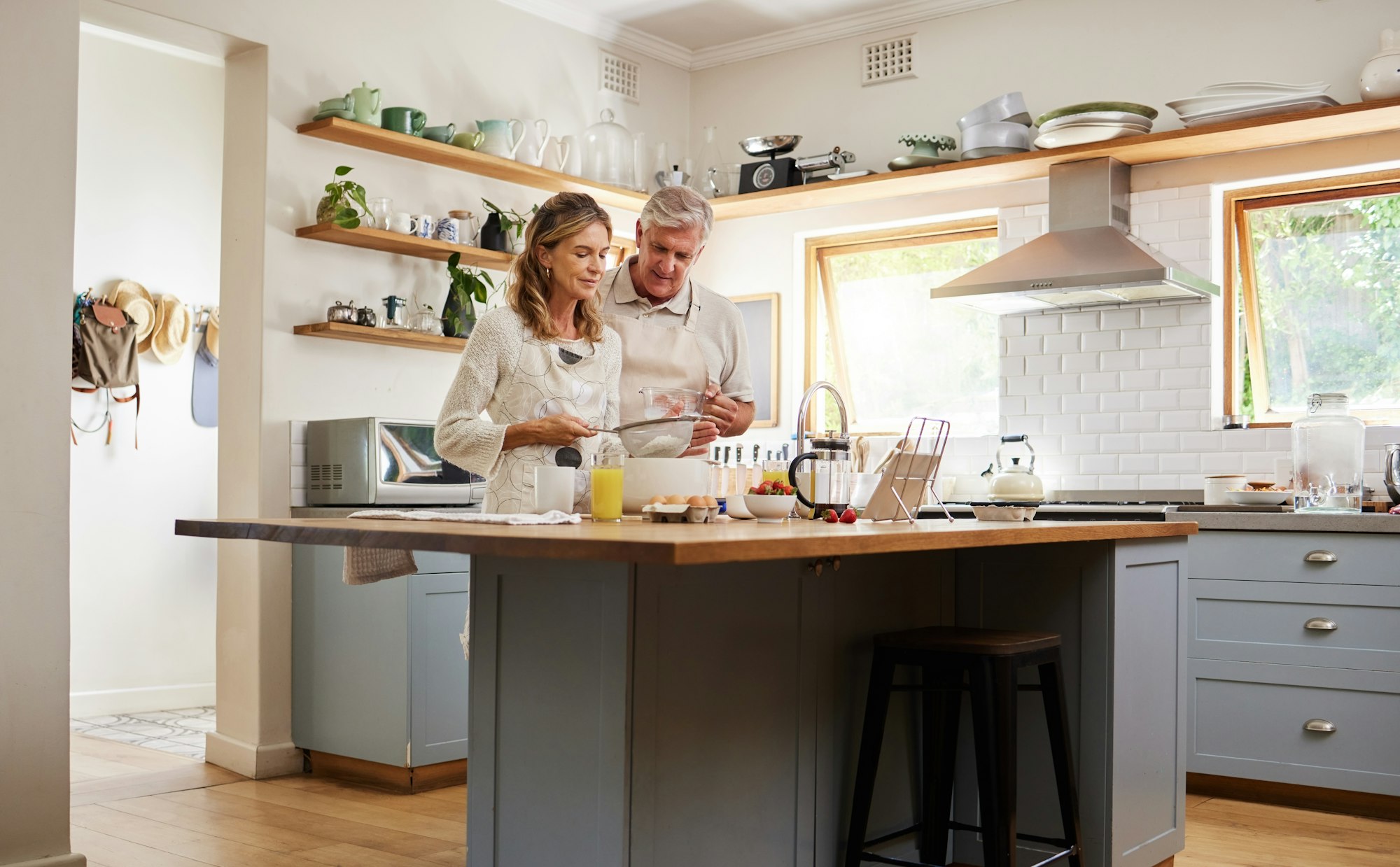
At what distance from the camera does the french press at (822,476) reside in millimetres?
2596

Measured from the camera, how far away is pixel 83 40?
18.7 feet

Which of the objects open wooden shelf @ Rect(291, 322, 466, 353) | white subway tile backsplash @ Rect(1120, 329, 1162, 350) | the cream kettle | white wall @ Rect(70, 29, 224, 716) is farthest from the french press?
white wall @ Rect(70, 29, 224, 716)

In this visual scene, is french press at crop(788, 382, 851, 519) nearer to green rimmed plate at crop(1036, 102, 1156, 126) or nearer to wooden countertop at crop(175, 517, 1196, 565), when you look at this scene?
wooden countertop at crop(175, 517, 1196, 565)

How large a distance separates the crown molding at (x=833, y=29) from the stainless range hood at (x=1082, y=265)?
982mm

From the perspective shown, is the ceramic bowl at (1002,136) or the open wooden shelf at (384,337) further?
the ceramic bowl at (1002,136)

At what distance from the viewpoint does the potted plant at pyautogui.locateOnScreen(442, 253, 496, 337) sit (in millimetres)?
4824

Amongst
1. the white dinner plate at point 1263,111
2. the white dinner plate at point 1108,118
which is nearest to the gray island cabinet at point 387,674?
the white dinner plate at point 1108,118

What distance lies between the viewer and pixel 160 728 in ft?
17.3

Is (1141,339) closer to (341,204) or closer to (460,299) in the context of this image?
(460,299)

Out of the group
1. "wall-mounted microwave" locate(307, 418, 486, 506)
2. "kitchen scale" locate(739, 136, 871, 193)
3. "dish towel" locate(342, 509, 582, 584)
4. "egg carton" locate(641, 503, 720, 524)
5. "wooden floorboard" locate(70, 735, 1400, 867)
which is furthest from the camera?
"kitchen scale" locate(739, 136, 871, 193)

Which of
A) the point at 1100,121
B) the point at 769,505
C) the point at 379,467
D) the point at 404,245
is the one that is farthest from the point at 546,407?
the point at 1100,121

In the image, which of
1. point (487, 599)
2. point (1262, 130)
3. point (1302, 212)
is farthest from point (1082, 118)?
point (487, 599)

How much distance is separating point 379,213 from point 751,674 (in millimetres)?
2867

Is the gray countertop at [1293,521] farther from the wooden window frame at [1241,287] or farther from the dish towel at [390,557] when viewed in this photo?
the dish towel at [390,557]
